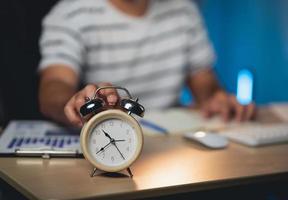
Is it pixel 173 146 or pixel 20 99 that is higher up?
pixel 173 146

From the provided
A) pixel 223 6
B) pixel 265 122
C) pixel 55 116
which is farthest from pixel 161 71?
pixel 223 6

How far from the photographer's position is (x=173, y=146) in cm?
146

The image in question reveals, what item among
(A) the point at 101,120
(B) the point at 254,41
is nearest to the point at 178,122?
(A) the point at 101,120

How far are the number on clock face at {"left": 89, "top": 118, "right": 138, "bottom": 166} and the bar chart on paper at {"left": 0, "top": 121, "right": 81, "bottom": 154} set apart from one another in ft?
0.52

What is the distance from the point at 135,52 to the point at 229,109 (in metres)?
0.47

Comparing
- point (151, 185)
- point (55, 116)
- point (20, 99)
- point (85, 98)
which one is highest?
point (85, 98)

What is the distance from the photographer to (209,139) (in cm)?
147

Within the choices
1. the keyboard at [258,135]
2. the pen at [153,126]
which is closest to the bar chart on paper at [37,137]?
the pen at [153,126]

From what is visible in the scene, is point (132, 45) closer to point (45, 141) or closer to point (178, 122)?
point (178, 122)

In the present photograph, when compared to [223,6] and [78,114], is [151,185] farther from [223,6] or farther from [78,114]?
[223,6]

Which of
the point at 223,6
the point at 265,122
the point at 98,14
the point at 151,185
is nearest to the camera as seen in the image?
the point at 151,185

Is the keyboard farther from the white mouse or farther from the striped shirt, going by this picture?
the striped shirt

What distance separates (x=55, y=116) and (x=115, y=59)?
1.68ft

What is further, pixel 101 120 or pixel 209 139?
pixel 209 139
